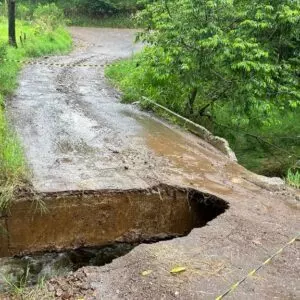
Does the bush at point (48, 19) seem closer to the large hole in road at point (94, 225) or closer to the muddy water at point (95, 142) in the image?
the muddy water at point (95, 142)

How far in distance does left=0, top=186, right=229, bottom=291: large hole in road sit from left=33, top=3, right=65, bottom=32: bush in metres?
19.0

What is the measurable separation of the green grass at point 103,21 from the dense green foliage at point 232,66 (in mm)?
26077

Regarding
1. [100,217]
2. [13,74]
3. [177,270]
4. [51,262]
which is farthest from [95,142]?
[13,74]

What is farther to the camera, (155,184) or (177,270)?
(155,184)

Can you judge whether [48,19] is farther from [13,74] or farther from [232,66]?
[232,66]

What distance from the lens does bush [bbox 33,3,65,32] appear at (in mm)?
25281

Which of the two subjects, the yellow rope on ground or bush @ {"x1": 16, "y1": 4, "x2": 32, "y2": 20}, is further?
bush @ {"x1": 16, "y1": 4, "x2": 32, "y2": 20}

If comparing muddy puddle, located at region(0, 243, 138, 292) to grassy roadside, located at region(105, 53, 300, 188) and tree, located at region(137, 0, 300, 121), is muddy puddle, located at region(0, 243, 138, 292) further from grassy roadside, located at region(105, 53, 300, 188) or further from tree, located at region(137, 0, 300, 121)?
grassy roadside, located at region(105, 53, 300, 188)

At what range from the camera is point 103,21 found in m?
39.5

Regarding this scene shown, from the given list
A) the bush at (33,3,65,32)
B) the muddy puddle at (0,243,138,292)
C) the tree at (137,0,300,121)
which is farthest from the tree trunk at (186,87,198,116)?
the bush at (33,3,65,32)

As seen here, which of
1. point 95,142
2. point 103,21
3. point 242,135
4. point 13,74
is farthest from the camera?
point 103,21

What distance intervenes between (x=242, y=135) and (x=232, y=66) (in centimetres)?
288

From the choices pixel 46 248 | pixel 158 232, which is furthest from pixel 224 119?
pixel 46 248

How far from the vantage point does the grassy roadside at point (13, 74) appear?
6555 millimetres
